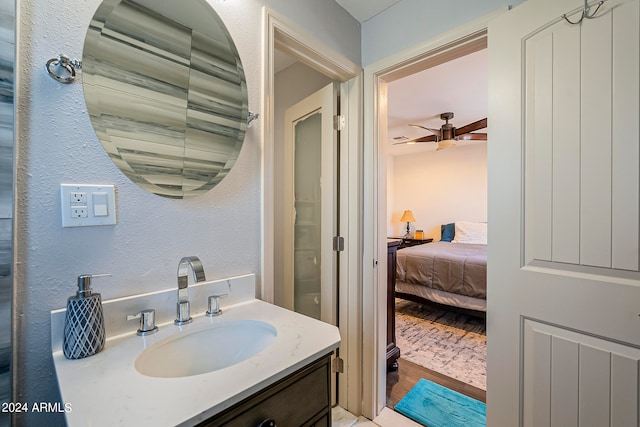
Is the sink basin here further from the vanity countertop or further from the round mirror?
the round mirror

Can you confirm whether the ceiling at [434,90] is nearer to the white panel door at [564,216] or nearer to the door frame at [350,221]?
the door frame at [350,221]

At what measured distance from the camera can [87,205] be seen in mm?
777

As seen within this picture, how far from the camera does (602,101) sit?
0.93 meters

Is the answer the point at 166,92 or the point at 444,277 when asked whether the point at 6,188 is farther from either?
the point at 444,277

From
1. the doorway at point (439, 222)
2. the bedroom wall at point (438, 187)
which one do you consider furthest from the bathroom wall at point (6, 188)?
the bedroom wall at point (438, 187)

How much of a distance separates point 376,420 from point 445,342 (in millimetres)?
1312

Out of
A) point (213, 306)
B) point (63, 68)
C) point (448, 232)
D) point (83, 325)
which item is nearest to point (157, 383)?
point (83, 325)

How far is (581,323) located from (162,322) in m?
1.43

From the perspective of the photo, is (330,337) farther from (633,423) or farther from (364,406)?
(364,406)

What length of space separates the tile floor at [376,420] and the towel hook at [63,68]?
77.1 inches

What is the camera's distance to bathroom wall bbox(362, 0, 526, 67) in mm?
1314

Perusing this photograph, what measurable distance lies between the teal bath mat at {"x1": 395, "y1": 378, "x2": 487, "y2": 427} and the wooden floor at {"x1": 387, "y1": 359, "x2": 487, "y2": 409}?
0.15 feet

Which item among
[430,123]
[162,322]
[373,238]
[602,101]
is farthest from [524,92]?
[430,123]

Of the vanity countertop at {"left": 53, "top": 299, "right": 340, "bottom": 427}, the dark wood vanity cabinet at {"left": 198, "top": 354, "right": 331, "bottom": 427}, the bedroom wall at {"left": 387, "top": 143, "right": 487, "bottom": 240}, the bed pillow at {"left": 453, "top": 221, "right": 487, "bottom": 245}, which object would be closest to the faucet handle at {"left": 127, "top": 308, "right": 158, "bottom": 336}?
the vanity countertop at {"left": 53, "top": 299, "right": 340, "bottom": 427}
